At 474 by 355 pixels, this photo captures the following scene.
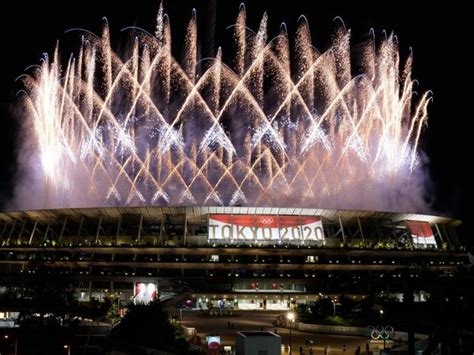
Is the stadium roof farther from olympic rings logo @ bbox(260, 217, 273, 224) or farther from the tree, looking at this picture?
the tree

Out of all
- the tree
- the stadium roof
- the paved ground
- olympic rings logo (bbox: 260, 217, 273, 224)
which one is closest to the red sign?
olympic rings logo (bbox: 260, 217, 273, 224)


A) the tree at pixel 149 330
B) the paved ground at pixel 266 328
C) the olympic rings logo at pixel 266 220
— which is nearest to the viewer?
the tree at pixel 149 330

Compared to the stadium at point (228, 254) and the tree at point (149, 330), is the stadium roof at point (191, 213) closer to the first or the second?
the stadium at point (228, 254)

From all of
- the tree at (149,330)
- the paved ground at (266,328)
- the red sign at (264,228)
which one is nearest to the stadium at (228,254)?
Answer: the red sign at (264,228)

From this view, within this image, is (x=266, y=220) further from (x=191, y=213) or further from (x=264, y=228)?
(x=191, y=213)

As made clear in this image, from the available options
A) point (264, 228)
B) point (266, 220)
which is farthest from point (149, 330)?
point (266, 220)

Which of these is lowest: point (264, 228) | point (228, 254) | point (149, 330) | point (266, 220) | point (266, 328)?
point (266, 328)
